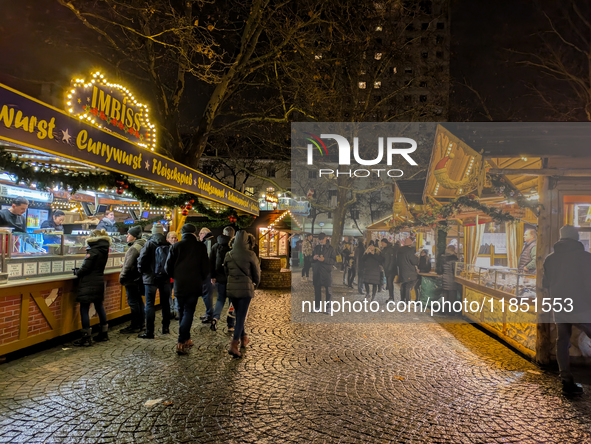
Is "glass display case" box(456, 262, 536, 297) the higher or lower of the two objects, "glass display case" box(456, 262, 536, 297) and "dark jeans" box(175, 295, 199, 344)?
the higher

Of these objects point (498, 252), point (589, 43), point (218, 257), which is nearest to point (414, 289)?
point (498, 252)

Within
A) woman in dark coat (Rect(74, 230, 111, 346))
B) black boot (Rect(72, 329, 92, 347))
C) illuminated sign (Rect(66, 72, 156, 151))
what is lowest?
black boot (Rect(72, 329, 92, 347))

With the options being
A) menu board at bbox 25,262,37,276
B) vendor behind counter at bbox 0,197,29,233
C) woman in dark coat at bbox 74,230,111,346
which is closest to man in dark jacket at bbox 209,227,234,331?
woman in dark coat at bbox 74,230,111,346

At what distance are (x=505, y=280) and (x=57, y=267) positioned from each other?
24.9ft

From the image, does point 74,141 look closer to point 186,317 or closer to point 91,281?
point 91,281

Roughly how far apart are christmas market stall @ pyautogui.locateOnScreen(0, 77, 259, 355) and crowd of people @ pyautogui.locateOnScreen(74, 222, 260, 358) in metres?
0.51

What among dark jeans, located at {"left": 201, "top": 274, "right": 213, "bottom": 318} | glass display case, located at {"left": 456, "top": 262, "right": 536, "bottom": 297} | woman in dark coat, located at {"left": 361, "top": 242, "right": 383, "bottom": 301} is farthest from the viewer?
woman in dark coat, located at {"left": 361, "top": 242, "right": 383, "bottom": 301}

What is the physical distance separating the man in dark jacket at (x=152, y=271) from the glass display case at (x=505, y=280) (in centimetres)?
577

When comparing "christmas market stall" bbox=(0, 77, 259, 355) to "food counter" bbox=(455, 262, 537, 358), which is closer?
"christmas market stall" bbox=(0, 77, 259, 355)

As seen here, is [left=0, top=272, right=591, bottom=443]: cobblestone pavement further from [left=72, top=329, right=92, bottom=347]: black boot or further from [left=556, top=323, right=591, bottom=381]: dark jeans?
[left=556, top=323, right=591, bottom=381]: dark jeans

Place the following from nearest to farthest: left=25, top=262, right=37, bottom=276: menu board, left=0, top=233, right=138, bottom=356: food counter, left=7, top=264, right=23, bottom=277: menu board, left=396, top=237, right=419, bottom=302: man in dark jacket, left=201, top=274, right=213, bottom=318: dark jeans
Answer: left=0, top=233, right=138, bottom=356: food counter
left=7, top=264, right=23, bottom=277: menu board
left=25, top=262, right=37, bottom=276: menu board
left=201, top=274, right=213, bottom=318: dark jeans
left=396, top=237, right=419, bottom=302: man in dark jacket

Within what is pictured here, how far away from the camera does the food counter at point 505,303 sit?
5.93m

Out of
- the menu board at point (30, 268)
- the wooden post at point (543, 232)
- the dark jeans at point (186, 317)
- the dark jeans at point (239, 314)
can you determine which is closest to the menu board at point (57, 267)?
the menu board at point (30, 268)

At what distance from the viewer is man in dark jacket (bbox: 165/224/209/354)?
557cm
